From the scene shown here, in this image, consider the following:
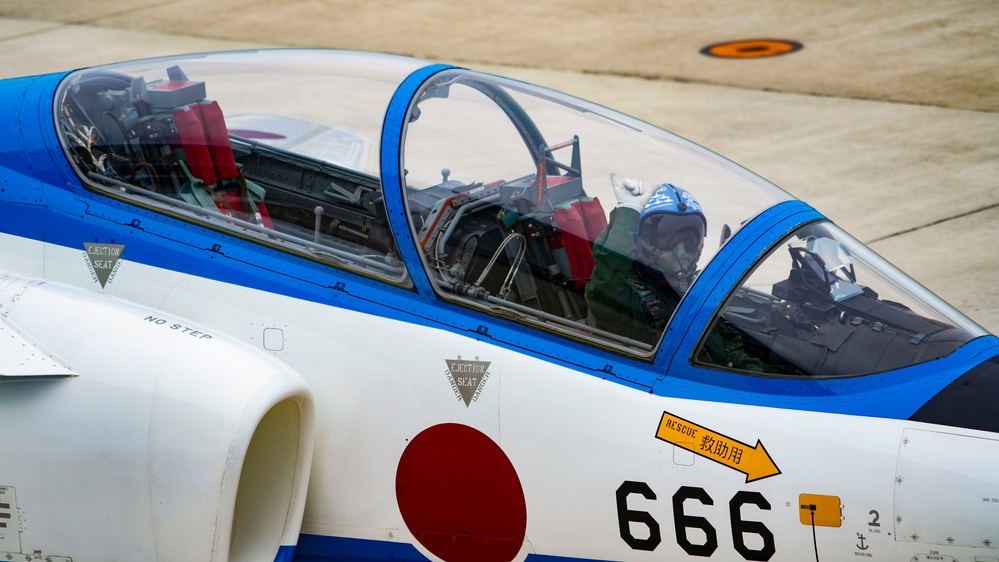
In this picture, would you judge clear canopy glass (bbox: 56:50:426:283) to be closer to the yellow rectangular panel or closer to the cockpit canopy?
the cockpit canopy

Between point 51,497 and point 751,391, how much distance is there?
2886mm

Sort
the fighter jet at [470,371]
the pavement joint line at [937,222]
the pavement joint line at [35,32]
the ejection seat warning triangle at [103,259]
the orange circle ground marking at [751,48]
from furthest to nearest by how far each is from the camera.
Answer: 1. the pavement joint line at [35,32]
2. the orange circle ground marking at [751,48]
3. the pavement joint line at [937,222]
4. the ejection seat warning triangle at [103,259]
5. the fighter jet at [470,371]

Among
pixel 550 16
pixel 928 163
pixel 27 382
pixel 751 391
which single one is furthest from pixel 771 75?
pixel 27 382

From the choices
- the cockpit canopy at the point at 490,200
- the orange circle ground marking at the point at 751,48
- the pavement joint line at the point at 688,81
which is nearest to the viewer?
the cockpit canopy at the point at 490,200

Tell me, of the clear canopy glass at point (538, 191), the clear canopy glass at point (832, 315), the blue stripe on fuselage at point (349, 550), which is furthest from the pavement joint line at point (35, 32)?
the clear canopy glass at point (832, 315)

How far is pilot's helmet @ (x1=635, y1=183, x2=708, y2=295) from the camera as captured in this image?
4.44 m

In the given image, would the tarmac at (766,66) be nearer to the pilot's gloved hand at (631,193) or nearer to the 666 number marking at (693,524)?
the pilot's gloved hand at (631,193)

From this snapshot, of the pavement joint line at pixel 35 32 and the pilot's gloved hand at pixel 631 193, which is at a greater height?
Result: the pavement joint line at pixel 35 32

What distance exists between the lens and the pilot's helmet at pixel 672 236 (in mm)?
4438

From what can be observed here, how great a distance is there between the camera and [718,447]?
13.5ft

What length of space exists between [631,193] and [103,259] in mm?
2428

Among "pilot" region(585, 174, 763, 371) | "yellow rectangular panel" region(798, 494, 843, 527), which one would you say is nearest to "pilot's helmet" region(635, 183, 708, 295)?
"pilot" region(585, 174, 763, 371)

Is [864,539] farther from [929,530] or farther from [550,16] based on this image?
[550,16]

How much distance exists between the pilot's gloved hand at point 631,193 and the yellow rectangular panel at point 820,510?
139cm
